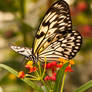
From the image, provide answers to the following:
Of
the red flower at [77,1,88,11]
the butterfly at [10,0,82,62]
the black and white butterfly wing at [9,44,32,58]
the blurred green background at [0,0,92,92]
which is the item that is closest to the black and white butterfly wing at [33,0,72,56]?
the butterfly at [10,0,82,62]

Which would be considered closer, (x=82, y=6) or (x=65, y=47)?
(x=65, y=47)

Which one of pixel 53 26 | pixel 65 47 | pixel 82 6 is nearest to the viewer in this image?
pixel 53 26

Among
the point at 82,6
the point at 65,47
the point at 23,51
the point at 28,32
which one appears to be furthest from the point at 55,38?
the point at 82,6

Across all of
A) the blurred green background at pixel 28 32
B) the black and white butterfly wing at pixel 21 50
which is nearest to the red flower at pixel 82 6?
the blurred green background at pixel 28 32

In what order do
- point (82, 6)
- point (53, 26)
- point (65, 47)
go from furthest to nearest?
point (82, 6)
point (65, 47)
point (53, 26)

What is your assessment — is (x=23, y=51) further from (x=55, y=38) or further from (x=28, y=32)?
(x=28, y=32)

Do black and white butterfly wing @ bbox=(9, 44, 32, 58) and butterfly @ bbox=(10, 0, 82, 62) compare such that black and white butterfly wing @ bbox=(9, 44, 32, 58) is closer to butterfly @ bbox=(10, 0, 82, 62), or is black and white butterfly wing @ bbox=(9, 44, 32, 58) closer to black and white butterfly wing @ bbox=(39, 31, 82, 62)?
butterfly @ bbox=(10, 0, 82, 62)

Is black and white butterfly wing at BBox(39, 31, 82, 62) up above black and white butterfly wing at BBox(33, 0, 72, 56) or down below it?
below
